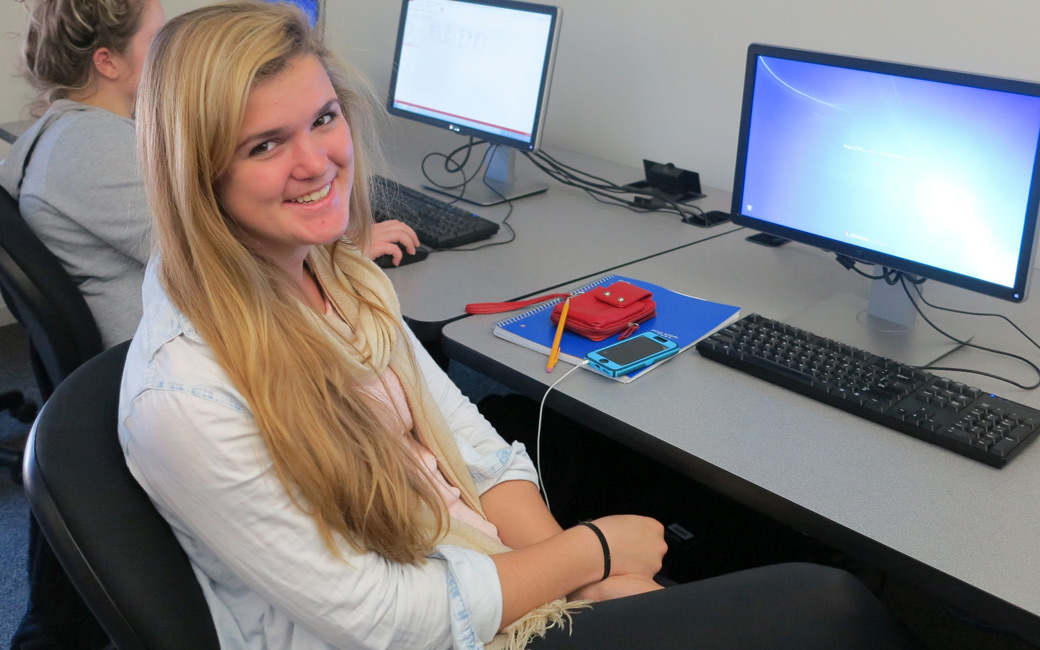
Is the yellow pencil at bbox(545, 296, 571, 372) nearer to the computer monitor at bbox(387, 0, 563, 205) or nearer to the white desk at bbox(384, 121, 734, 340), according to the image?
the white desk at bbox(384, 121, 734, 340)

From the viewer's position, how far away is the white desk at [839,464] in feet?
2.92

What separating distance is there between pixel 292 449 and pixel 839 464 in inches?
24.7

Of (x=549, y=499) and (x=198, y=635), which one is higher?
(x=198, y=635)

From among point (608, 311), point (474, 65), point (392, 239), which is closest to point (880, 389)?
point (608, 311)

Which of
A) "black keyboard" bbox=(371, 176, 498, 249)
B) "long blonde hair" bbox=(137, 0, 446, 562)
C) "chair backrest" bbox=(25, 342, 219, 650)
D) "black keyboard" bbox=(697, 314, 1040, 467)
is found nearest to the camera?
"chair backrest" bbox=(25, 342, 219, 650)

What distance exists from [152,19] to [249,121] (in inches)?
37.1

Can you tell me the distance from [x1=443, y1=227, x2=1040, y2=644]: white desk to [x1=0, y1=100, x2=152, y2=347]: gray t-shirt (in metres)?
0.58

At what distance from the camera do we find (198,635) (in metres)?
0.82

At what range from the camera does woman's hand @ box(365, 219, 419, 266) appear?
1630 mm

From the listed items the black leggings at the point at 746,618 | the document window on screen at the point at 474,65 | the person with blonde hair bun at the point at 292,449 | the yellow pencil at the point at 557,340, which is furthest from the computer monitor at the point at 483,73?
the black leggings at the point at 746,618

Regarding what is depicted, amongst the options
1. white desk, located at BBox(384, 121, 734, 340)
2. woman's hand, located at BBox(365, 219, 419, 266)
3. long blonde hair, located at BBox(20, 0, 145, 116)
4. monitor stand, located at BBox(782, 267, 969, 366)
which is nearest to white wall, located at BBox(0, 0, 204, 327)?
long blonde hair, located at BBox(20, 0, 145, 116)

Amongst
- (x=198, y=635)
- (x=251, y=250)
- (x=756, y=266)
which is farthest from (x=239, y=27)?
(x=756, y=266)

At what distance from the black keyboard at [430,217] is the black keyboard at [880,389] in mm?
617

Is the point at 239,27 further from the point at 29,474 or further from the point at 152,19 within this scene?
the point at 152,19
